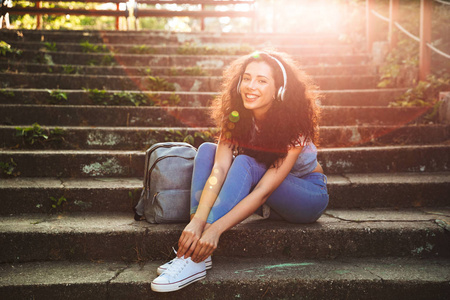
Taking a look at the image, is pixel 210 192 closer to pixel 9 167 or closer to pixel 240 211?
pixel 240 211

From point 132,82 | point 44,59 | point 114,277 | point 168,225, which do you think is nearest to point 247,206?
point 168,225

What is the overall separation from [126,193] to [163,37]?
3726mm


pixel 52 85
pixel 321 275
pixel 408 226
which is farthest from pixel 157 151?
pixel 52 85

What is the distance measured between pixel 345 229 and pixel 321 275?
382mm

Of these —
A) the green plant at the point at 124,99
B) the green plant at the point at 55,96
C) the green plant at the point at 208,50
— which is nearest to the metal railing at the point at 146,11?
the green plant at the point at 208,50

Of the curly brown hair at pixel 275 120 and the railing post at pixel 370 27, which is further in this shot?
the railing post at pixel 370 27

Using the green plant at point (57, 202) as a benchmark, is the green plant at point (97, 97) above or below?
above

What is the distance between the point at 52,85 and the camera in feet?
13.2

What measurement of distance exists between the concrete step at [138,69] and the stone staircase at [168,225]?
0.02m

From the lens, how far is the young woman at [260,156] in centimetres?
201

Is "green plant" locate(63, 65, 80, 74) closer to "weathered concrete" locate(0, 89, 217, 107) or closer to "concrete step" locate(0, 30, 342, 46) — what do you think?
"weathered concrete" locate(0, 89, 217, 107)

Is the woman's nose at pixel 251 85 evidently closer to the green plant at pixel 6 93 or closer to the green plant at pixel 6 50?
the green plant at pixel 6 93

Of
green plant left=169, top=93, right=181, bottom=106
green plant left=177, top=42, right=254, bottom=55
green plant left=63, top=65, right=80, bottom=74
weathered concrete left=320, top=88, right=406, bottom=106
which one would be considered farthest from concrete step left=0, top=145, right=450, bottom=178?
green plant left=177, top=42, right=254, bottom=55

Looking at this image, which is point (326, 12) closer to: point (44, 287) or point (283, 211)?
point (283, 211)
